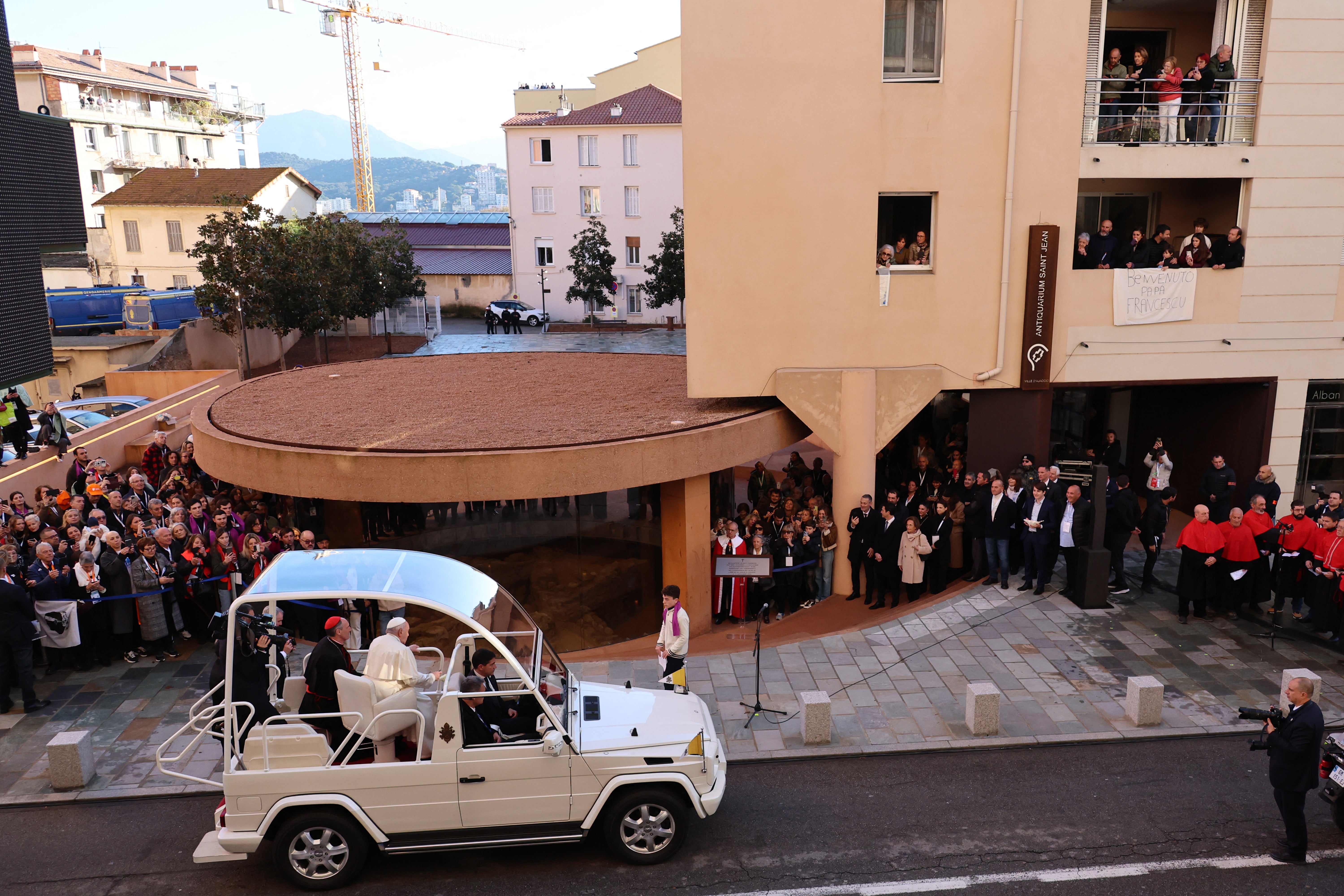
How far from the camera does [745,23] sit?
15.2 metres

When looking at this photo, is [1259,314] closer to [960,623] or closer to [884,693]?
[960,623]

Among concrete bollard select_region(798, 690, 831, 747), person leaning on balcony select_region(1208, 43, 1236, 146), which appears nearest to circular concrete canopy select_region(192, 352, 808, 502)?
concrete bollard select_region(798, 690, 831, 747)

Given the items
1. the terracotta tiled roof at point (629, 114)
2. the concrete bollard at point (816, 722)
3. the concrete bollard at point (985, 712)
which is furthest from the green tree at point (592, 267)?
the concrete bollard at point (985, 712)

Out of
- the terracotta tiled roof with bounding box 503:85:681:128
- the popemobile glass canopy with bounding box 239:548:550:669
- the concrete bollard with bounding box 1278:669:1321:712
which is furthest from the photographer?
the terracotta tiled roof with bounding box 503:85:681:128

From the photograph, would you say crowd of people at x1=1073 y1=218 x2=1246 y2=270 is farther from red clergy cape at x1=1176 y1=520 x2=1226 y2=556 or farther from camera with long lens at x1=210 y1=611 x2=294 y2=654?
camera with long lens at x1=210 y1=611 x2=294 y2=654

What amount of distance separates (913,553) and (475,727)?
890 cm

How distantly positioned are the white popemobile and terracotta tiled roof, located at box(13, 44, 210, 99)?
65.0 metres

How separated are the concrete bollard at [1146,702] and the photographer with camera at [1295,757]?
7.85 ft

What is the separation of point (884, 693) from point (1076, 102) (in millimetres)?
10400

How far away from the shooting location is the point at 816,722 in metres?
10.7

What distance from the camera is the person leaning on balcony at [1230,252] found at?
54.6 ft

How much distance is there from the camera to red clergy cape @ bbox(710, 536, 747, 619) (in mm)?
14914

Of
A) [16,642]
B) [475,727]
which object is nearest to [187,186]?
[16,642]

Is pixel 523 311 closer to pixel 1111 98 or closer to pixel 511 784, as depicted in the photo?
pixel 1111 98
